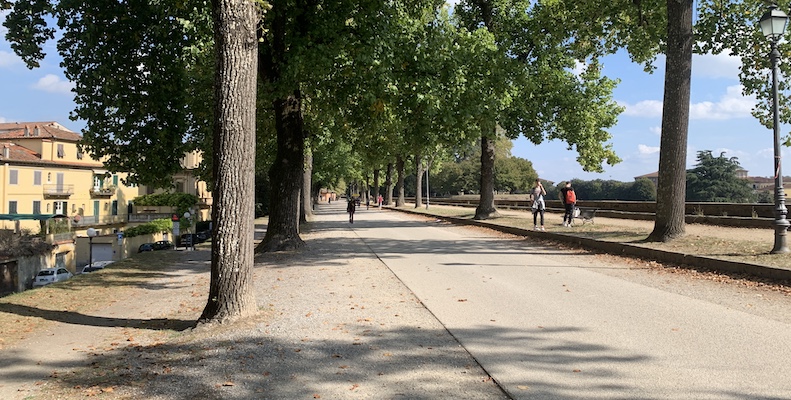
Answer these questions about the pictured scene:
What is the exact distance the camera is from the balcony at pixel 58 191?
5710 centimetres

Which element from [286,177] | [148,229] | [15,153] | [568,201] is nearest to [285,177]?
[286,177]

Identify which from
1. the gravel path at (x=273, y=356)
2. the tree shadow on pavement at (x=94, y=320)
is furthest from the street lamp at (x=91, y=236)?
the gravel path at (x=273, y=356)

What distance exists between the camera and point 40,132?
198 ft

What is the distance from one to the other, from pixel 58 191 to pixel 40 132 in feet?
23.6

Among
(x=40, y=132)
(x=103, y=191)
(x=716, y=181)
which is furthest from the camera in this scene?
(x=103, y=191)

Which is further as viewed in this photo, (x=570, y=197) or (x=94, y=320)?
(x=570, y=197)

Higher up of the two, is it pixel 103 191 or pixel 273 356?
pixel 103 191

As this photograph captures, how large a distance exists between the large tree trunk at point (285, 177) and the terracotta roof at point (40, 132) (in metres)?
50.6

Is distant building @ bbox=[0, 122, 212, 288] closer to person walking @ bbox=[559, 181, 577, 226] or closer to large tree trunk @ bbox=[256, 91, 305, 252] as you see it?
large tree trunk @ bbox=[256, 91, 305, 252]

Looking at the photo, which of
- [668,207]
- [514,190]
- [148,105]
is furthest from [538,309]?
[514,190]

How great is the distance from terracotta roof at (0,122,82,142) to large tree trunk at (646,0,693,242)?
2280 inches

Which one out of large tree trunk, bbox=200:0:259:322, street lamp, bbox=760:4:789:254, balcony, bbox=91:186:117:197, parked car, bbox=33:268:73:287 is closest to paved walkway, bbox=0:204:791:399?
large tree trunk, bbox=200:0:259:322

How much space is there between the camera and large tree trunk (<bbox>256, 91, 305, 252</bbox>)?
14930 mm

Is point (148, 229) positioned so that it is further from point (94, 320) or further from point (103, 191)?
point (94, 320)
